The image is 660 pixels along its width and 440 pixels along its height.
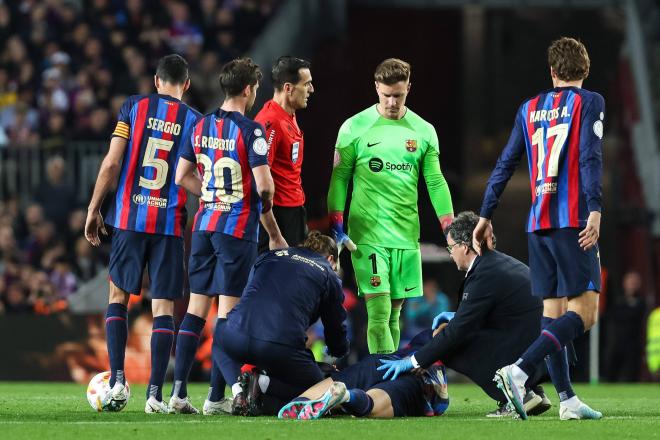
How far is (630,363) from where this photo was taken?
659 inches

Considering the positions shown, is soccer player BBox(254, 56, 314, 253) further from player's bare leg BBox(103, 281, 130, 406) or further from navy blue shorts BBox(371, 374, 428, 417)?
navy blue shorts BBox(371, 374, 428, 417)

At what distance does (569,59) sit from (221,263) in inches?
91.5

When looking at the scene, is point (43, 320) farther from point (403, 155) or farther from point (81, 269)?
point (403, 155)

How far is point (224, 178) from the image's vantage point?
8.58 metres

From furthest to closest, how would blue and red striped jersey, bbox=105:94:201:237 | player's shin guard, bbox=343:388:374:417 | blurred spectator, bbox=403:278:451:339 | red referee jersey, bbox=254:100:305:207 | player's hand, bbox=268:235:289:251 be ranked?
blurred spectator, bbox=403:278:451:339 < red referee jersey, bbox=254:100:305:207 < blue and red striped jersey, bbox=105:94:201:237 < player's hand, bbox=268:235:289:251 < player's shin guard, bbox=343:388:374:417

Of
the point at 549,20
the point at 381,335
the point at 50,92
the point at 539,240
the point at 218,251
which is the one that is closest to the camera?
the point at 539,240

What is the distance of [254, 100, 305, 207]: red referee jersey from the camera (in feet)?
30.0

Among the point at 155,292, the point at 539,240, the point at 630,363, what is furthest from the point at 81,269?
the point at 539,240

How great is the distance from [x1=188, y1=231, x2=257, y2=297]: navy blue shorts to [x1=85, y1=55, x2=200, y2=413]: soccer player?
17 cm

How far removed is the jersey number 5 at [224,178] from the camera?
8539mm

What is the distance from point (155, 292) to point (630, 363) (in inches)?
364

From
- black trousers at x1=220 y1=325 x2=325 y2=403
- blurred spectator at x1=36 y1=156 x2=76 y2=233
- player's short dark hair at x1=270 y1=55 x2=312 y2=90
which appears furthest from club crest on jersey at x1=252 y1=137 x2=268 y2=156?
blurred spectator at x1=36 y1=156 x2=76 y2=233

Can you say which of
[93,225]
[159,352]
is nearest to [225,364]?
[159,352]

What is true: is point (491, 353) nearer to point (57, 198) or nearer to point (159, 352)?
point (159, 352)
